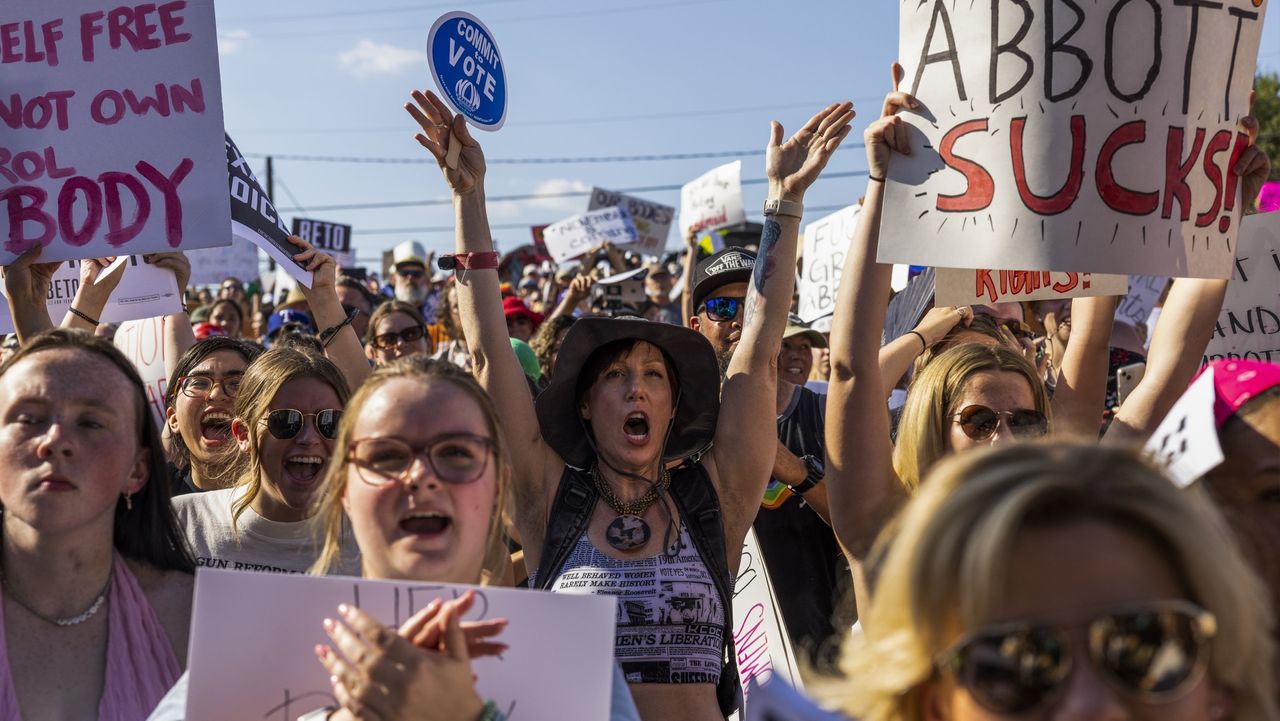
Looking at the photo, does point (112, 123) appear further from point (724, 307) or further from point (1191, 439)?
point (1191, 439)


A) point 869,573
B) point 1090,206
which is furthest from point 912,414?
point 869,573

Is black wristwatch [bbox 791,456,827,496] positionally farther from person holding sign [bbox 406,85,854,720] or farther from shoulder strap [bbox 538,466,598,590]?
shoulder strap [bbox 538,466,598,590]

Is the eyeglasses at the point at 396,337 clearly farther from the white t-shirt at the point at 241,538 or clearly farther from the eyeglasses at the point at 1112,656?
the eyeglasses at the point at 1112,656

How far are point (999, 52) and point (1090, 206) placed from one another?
1.44ft

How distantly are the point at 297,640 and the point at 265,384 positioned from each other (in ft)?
5.56

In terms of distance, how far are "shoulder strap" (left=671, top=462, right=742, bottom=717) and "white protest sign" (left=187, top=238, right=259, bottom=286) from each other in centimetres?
784

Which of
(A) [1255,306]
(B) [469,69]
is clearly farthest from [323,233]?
(A) [1255,306]

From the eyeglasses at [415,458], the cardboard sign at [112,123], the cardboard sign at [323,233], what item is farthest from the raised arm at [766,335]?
the cardboard sign at [323,233]

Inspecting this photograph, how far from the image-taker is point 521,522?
10.9 feet

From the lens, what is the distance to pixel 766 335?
3.45 m

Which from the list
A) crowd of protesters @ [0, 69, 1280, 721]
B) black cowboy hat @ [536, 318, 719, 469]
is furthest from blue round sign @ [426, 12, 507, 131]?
black cowboy hat @ [536, 318, 719, 469]

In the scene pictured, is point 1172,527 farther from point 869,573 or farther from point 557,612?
point 557,612

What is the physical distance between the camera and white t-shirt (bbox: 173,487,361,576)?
329 cm

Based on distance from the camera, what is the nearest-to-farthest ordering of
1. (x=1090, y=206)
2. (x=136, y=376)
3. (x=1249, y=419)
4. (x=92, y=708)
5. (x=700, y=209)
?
(x=1249, y=419) → (x=92, y=708) → (x=136, y=376) → (x=1090, y=206) → (x=700, y=209)
